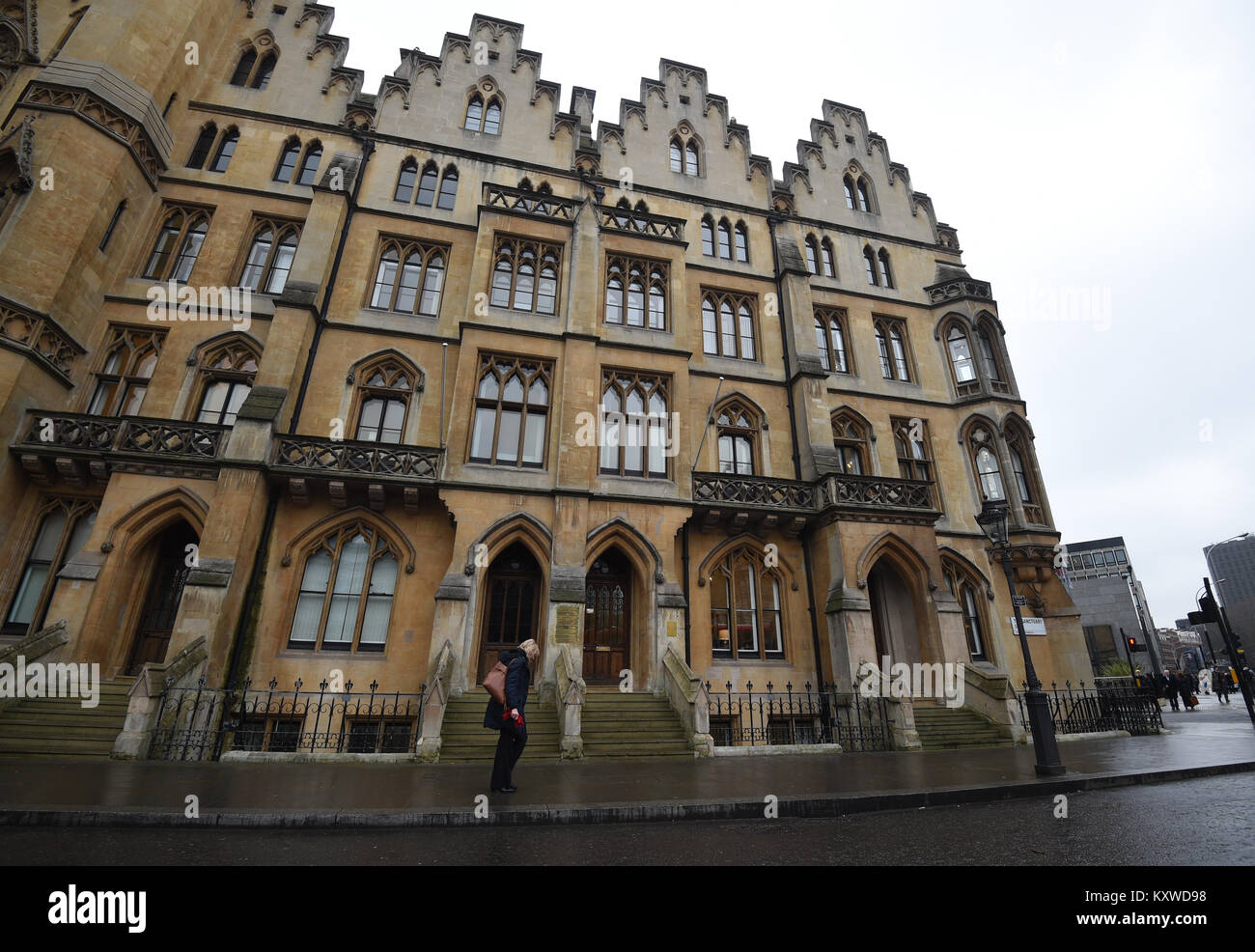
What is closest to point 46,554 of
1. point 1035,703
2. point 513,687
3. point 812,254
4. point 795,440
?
point 513,687

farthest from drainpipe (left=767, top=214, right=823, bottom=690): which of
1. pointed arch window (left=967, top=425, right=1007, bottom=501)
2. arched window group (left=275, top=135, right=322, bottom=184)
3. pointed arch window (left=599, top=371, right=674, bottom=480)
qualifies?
arched window group (left=275, top=135, right=322, bottom=184)

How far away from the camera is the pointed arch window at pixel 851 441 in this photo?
1830cm

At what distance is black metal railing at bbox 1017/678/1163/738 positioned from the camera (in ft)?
46.9

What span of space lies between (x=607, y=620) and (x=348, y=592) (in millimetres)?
6447

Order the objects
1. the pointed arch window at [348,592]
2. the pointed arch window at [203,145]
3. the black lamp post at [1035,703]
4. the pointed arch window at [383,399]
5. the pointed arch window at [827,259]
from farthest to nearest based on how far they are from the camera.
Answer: the pointed arch window at [827,259] → the pointed arch window at [203,145] → the pointed arch window at [383,399] → the pointed arch window at [348,592] → the black lamp post at [1035,703]

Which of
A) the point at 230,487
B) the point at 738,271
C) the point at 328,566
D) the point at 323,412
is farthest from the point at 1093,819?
the point at 738,271

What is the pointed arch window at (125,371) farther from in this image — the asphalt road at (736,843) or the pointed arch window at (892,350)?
the pointed arch window at (892,350)

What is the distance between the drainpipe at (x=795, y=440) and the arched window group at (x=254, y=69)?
60.0 feet

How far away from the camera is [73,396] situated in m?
13.5

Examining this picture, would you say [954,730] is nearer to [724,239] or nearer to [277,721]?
[277,721]

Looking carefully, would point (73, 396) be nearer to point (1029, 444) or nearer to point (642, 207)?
point (642, 207)

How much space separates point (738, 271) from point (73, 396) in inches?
766

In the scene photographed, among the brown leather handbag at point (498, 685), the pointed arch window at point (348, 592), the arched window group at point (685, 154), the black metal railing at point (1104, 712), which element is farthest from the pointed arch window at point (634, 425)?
the black metal railing at point (1104, 712)

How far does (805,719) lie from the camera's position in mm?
13992
